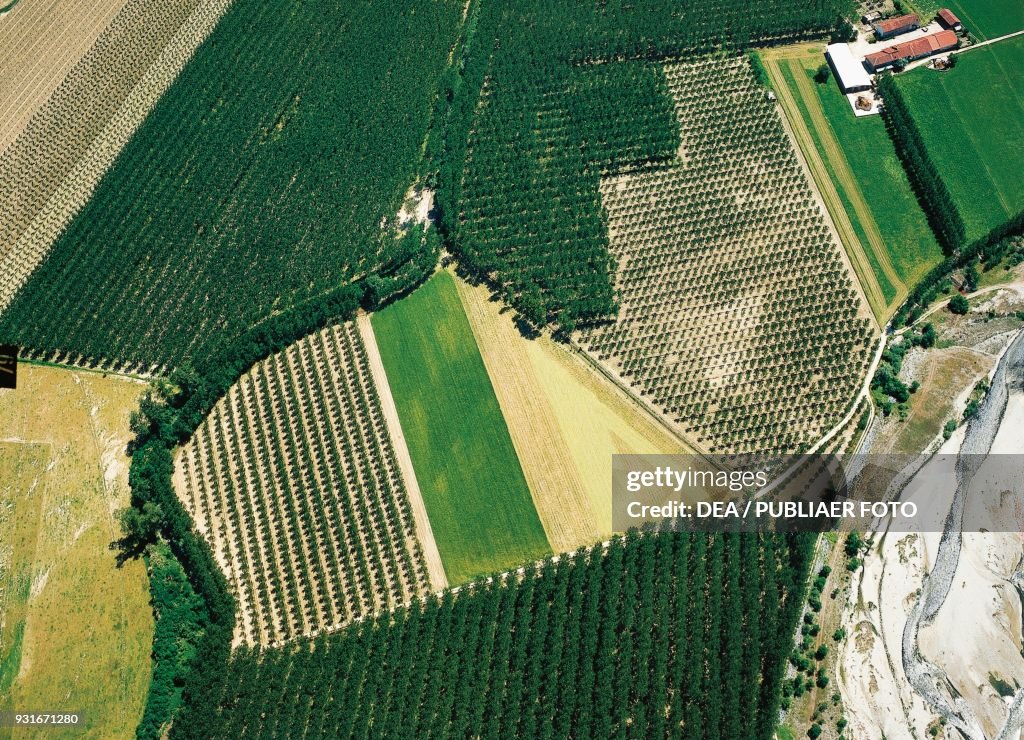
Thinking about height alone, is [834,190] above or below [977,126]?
below

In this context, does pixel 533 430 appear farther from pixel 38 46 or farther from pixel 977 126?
pixel 38 46

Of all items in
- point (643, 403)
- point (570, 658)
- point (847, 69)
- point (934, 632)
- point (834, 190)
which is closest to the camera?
point (570, 658)

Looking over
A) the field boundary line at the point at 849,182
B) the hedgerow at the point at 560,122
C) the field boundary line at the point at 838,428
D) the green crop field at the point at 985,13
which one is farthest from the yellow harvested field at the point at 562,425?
the green crop field at the point at 985,13

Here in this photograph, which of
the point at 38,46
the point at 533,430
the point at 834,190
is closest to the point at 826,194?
the point at 834,190

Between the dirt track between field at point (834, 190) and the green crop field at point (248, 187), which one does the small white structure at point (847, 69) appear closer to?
the dirt track between field at point (834, 190)

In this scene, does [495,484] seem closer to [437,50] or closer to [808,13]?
[437,50]

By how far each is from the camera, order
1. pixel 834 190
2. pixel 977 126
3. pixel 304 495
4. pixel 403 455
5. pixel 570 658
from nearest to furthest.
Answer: pixel 570 658 < pixel 304 495 < pixel 403 455 < pixel 834 190 < pixel 977 126
